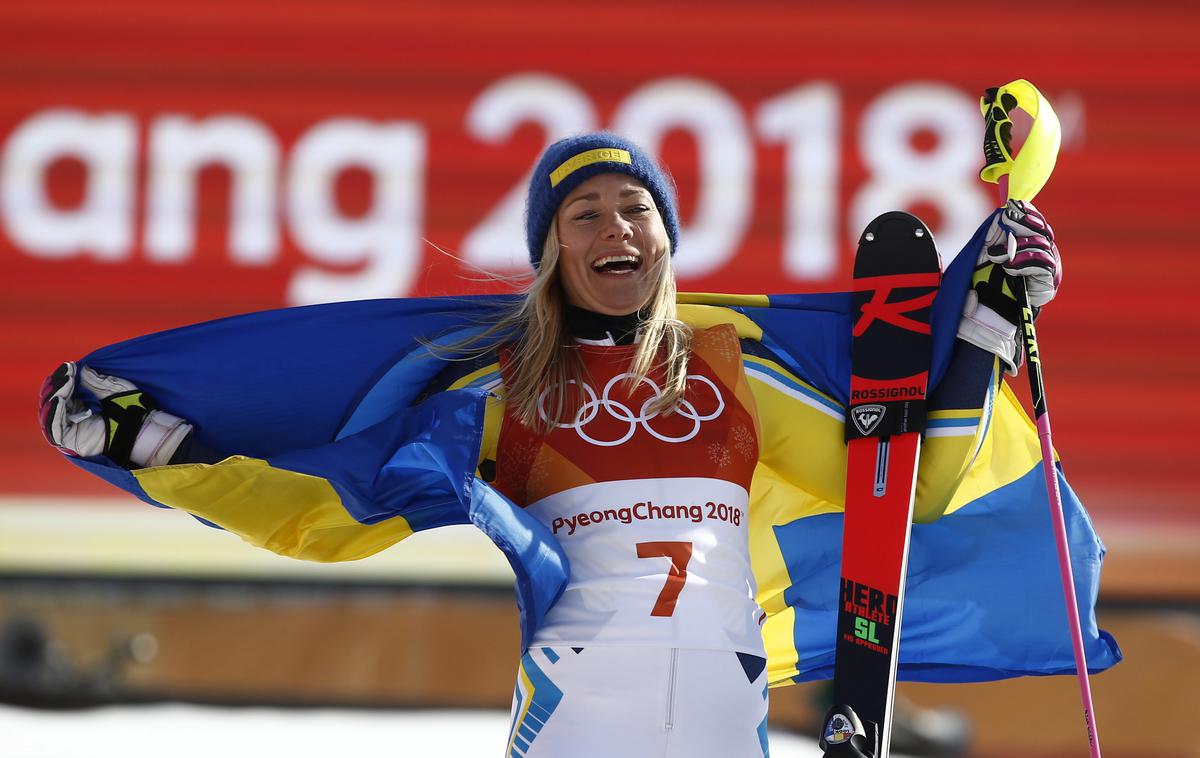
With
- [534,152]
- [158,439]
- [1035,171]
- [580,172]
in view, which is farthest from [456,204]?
[1035,171]

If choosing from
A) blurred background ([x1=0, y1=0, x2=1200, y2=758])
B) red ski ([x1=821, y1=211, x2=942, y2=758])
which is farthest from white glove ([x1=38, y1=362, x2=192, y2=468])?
blurred background ([x1=0, y1=0, x2=1200, y2=758])

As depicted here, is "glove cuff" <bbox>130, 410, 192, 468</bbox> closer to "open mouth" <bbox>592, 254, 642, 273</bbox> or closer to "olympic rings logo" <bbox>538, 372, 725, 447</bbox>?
"olympic rings logo" <bbox>538, 372, 725, 447</bbox>

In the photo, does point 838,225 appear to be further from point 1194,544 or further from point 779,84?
point 1194,544

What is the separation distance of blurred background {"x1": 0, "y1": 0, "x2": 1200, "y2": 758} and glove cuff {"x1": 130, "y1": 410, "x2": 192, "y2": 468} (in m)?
2.85

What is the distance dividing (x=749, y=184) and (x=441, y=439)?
11.4 feet

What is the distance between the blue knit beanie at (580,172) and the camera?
109 inches

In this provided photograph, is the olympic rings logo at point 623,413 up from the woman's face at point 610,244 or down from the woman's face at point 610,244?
down

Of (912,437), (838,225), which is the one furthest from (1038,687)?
(912,437)

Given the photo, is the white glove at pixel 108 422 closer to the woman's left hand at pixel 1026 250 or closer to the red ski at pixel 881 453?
the red ski at pixel 881 453

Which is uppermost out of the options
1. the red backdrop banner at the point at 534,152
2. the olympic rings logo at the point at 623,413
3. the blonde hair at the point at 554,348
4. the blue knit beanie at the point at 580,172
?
the red backdrop banner at the point at 534,152

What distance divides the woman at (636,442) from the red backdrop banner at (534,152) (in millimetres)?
2881

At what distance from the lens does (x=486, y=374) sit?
107 inches

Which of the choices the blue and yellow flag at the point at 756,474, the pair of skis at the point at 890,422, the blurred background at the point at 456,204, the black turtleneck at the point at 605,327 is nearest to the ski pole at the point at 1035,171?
the pair of skis at the point at 890,422

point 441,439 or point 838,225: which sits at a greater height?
point 838,225
